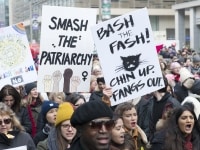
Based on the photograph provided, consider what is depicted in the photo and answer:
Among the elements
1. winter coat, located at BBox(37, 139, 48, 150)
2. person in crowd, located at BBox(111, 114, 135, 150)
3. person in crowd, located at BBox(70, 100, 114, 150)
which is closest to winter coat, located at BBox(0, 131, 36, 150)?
winter coat, located at BBox(37, 139, 48, 150)

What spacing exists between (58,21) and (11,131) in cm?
288

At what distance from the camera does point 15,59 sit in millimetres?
8109

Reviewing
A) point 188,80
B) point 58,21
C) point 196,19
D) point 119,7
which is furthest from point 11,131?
point 119,7

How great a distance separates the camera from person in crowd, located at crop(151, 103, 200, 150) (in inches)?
192

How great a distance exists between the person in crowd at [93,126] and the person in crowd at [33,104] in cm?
319

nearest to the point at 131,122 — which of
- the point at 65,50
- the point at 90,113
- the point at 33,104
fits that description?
the point at 65,50

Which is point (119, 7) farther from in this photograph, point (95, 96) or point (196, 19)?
point (95, 96)

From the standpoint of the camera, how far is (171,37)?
199 ft

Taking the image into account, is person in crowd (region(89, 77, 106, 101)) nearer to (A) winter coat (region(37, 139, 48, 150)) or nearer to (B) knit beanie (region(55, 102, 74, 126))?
(A) winter coat (region(37, 139, 48, 150))

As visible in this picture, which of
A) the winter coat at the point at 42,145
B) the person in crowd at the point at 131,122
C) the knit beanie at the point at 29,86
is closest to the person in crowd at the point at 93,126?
the winter coat at the point at 42,145

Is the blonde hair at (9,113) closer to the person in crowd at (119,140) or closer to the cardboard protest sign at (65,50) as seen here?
the person in crowd at (119,140)

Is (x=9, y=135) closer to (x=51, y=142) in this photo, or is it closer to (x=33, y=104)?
(x=51, y=142)

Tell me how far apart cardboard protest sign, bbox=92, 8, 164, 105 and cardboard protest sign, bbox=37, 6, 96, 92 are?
3.52 feet

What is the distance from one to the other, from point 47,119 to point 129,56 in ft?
3.95
